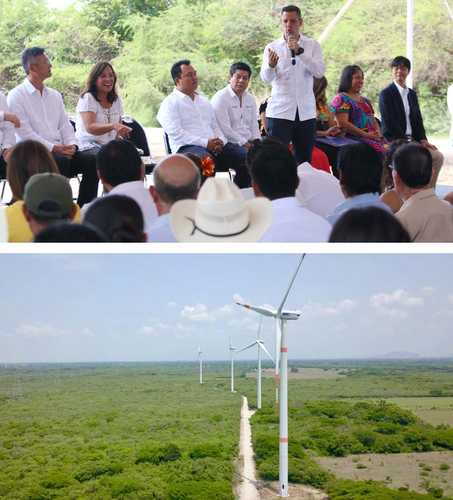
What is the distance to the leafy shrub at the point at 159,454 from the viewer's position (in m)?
5.87

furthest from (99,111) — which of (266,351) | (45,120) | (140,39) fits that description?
(140,39)

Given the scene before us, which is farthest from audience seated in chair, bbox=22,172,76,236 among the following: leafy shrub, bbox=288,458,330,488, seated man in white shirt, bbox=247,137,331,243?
A: leafy shrub, bbox=288,458,330,488

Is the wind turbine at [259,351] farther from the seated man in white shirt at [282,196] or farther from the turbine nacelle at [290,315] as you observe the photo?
the seated man in white shirt at [282,196]

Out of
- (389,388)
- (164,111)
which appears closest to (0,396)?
(389,388)

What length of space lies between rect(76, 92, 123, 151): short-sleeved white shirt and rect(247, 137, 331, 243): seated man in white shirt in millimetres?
3131

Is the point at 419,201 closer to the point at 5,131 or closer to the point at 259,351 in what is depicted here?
the point at 259,351

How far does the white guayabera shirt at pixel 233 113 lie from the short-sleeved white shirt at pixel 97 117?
0.97m

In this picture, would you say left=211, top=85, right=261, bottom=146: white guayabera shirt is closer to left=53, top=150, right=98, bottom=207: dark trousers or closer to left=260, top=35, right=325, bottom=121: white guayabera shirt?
left=260, top=35, right=325, bottom=121: white guayabera shirt

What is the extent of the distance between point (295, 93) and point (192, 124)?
0.77 m

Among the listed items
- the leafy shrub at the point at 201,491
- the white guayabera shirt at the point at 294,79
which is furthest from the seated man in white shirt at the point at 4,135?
the leafy shrub at the point at 201,491

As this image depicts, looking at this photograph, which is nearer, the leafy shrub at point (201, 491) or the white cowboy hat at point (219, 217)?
the white cowboy hat at point (219, 217)

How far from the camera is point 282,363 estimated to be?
585cm

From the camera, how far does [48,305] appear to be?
5797mm

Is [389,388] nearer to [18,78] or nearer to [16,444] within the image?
[16,444]
